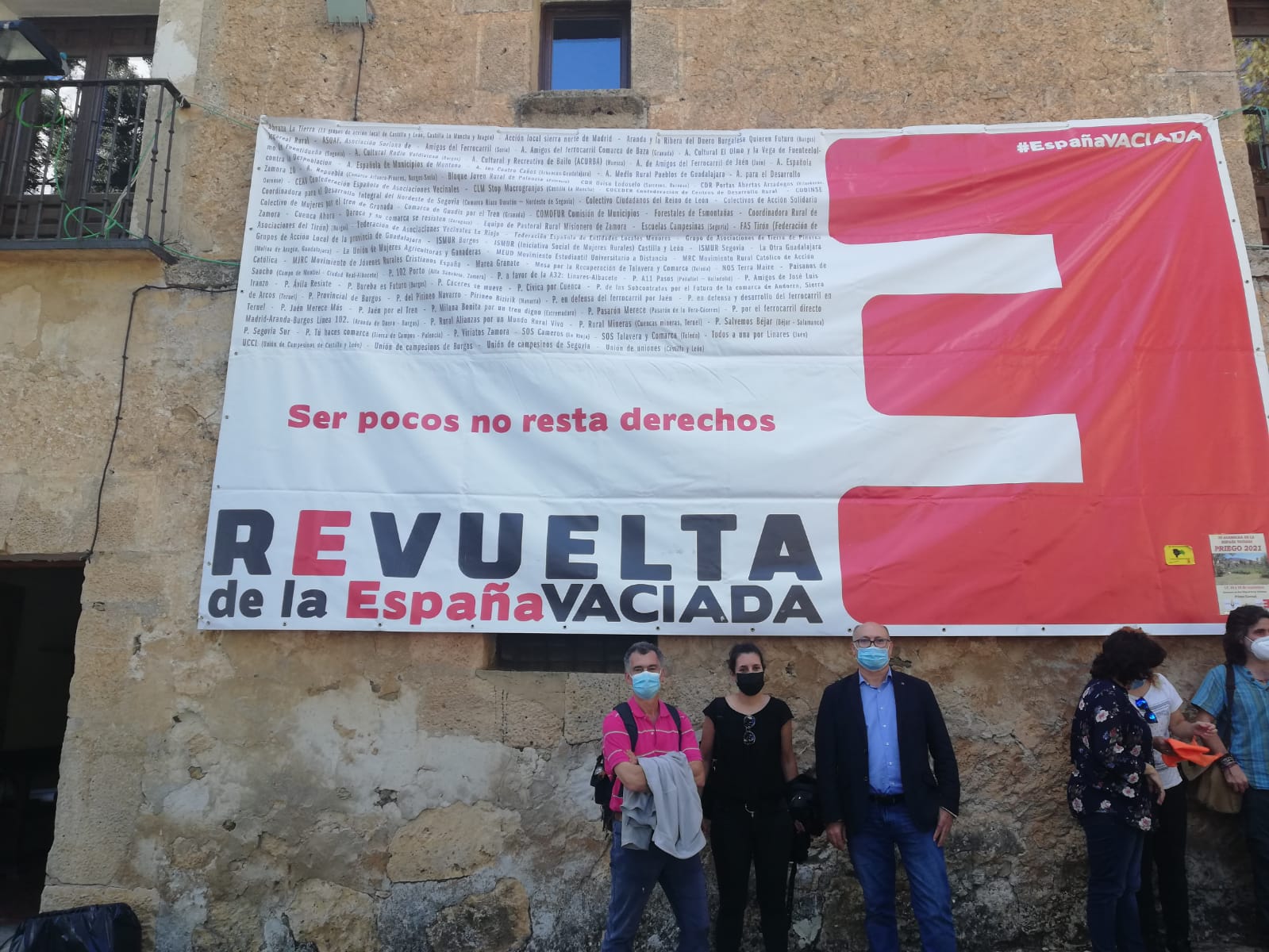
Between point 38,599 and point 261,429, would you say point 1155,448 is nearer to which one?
point 261,429

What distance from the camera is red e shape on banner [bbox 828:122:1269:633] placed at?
4.30 meters

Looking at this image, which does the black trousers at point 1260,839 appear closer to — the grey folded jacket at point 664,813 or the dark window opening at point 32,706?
the grey folded jacket at point 664,813

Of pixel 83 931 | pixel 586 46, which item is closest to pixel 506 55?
pixel 586 46

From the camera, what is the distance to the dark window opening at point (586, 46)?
545 cm

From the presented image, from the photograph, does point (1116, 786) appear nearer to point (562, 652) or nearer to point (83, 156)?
point (562, 652)

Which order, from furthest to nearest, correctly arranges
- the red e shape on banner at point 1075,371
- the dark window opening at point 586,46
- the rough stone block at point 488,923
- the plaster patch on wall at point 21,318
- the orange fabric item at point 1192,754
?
the dark window opening at point 586,46 < the plaster patch on wall at point 21,318 < the red e shape on banner at point 1075,371 < the rough stone block at point 488,923 < the orange fabric item at point 1192,754

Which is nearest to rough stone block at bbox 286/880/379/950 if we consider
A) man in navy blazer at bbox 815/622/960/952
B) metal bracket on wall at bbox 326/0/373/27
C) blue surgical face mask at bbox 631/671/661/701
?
blue surgical face mask at bbox 631/671/661/701

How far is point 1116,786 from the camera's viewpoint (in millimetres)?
3594

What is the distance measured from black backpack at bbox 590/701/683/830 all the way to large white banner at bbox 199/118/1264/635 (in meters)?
0.74

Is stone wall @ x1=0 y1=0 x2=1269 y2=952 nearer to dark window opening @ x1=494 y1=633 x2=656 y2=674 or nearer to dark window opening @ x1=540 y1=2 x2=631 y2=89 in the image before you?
dark window opening @ x1=494 y1=633 x2=656 y2=674

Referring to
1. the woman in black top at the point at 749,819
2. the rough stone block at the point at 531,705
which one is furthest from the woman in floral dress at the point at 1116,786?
the rough stone block at the point at 531,705

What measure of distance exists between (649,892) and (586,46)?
4.75 metres

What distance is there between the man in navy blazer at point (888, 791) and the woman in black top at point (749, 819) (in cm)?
20

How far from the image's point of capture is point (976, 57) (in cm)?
509
